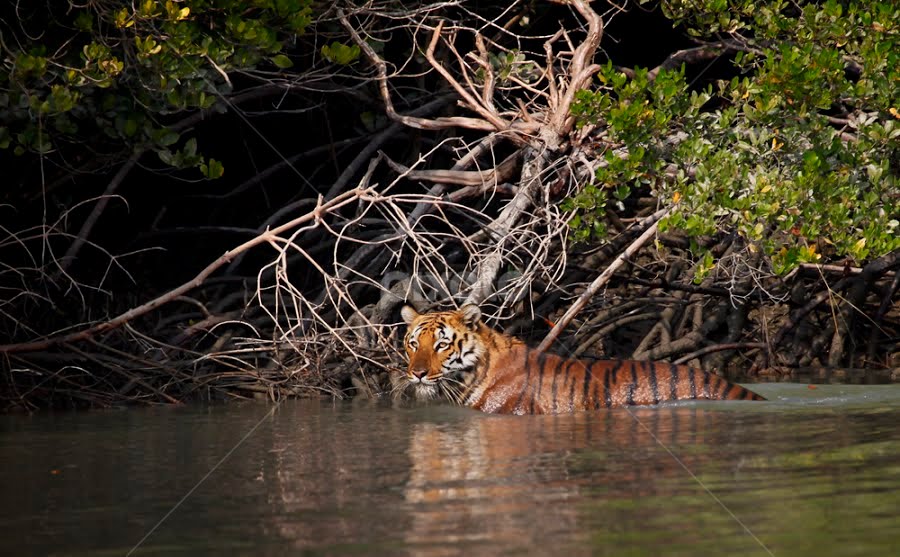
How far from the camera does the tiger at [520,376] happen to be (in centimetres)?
757

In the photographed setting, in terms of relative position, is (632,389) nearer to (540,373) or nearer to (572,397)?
Answer: (572,397)

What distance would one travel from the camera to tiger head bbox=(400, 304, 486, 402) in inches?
309

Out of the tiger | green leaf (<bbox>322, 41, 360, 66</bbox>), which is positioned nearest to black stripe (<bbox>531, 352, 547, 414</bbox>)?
the tiger

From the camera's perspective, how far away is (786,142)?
25.8 feet

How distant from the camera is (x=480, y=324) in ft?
26.5

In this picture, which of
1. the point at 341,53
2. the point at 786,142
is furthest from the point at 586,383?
the point at 341,53

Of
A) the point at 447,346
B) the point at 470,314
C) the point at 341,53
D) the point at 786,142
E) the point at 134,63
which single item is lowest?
the point at 447,346

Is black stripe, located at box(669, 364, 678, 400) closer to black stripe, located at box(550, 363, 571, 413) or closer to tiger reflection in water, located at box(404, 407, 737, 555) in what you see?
tiger reflection in water, located at box(404, 407, 737, 555)

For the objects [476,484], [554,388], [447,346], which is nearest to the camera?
[476,484]

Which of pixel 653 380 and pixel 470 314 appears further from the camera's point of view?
pixel 470 314

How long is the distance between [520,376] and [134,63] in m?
3.09

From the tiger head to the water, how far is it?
50 centimetres

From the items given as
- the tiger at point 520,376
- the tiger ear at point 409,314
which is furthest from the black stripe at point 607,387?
the tiger ear at point 409,314

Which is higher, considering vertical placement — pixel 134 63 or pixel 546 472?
pixel 134 63
